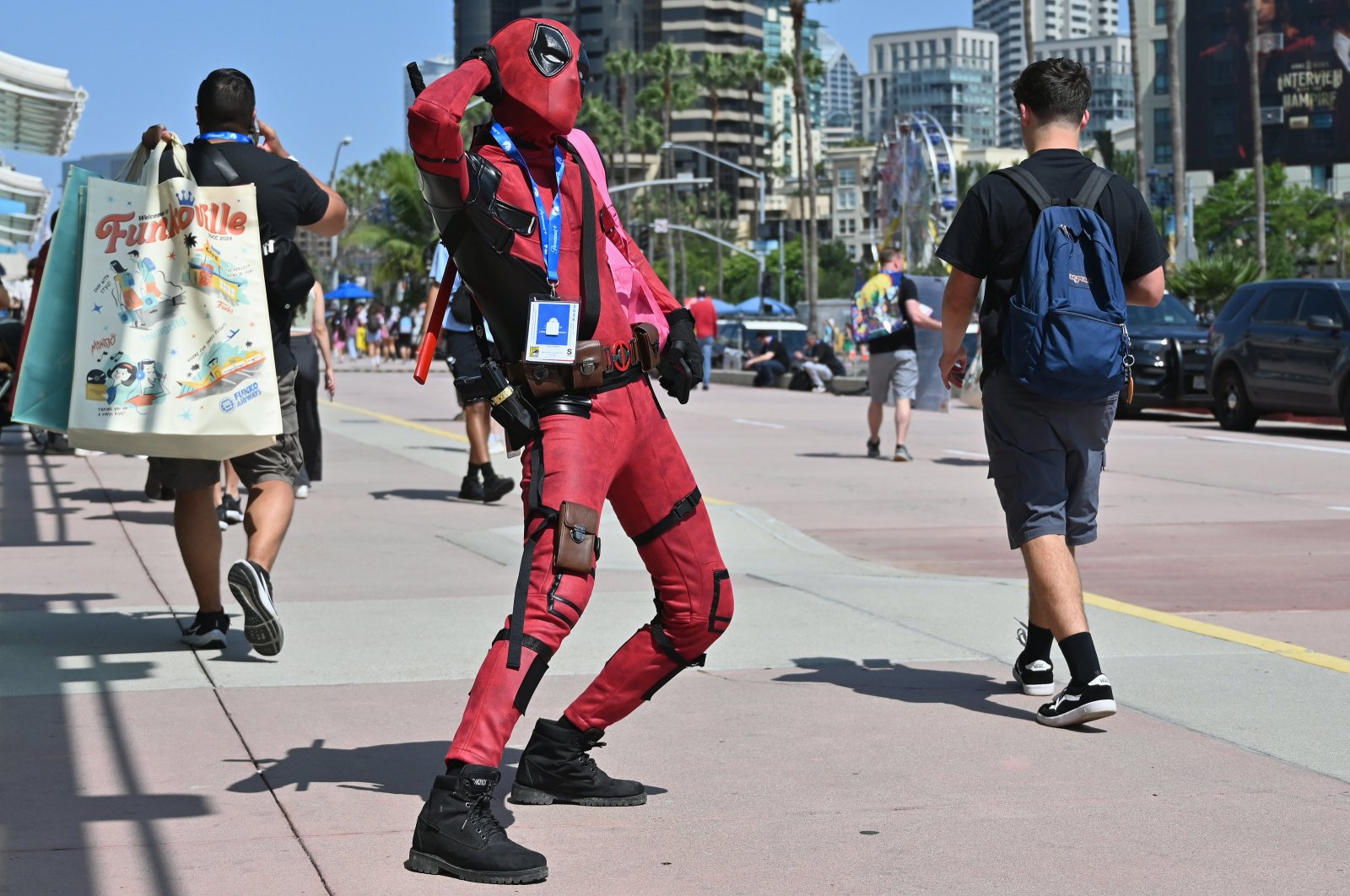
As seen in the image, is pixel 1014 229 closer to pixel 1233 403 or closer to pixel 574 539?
pixel 574 539

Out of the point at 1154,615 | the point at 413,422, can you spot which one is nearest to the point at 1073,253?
the point at 1154,615

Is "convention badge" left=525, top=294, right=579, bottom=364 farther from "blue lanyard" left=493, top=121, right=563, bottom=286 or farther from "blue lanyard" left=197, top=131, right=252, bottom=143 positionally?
"blue lanyard" left=197, top=131, right=252, bottom=143

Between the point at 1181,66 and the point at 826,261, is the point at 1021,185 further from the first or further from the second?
the point at 826,261

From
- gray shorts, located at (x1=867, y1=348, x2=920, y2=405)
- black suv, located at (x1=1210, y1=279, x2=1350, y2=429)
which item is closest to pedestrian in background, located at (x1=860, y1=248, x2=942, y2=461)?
gray shorts, located at (x1=867, y1=348, x2=920, y2=405)

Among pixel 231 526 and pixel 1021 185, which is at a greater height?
pixel 1021 185

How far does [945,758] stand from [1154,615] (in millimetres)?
2800

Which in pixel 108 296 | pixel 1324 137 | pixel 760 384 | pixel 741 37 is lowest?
pixel 760 384

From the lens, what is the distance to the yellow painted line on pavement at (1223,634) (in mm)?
6359

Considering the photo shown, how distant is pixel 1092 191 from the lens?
17.8 ft

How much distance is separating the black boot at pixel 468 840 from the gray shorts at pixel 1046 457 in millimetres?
2147

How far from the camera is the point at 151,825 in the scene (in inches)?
165

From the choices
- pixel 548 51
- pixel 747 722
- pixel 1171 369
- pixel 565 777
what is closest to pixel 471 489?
pixel 747 722

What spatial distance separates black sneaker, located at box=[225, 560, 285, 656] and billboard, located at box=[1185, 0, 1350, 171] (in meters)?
120

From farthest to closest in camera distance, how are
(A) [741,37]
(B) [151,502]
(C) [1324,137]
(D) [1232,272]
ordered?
(A) [741,37] → (C) [1324,137] → (D) [1232,272] → (B) [151,502]
